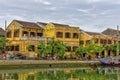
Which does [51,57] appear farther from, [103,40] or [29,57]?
[103,40]

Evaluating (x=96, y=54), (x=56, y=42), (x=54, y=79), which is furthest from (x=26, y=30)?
(x=54, y=79)

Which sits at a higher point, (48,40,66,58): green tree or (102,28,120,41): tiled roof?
(102,28,120,41): tiled roof

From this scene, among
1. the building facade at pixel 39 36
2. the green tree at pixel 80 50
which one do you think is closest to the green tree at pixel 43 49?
the building facade at pixel 39 36

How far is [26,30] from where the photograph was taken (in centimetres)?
6669

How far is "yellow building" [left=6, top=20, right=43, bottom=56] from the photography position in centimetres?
6606

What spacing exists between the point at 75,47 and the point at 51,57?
1282 centimetres

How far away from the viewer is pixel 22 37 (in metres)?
66.1

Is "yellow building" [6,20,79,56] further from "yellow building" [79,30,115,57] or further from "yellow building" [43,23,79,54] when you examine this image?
"yellow building" [79,30,115,57]

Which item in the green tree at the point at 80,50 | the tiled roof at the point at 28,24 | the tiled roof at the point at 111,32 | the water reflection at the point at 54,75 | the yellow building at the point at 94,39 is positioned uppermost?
the tiled roof at the point at 28,24

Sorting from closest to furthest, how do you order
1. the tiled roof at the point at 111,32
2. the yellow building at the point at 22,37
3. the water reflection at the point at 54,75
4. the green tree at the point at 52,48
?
1. the water reflection at the point at 54,75
2. the green tree at the point at 52,48
3. the yellow building at the point at 22,37
4. the tiled roof at the point at 111,32

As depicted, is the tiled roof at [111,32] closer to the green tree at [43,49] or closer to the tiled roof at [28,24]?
the tiled roof at [28,24]

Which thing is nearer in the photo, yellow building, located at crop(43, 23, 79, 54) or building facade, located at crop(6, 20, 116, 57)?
building facade, located at crop(6, 20, 116, 57)

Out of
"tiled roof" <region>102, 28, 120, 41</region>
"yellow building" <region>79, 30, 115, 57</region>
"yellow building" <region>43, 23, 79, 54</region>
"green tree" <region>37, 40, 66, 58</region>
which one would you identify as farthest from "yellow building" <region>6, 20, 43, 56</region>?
"tiled roof" <region>102, 28, 120, 41</region>

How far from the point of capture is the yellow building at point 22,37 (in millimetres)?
66062
